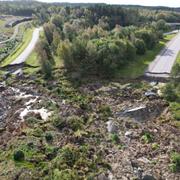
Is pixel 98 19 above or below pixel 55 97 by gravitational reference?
below

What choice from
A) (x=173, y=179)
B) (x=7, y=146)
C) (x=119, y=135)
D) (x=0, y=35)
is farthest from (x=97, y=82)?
(x=0, y=35)

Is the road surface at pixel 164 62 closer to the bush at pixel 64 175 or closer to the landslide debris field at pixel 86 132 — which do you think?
the landslide debris field at pixel 86 132

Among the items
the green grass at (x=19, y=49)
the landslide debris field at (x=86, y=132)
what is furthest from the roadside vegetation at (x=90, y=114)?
the green grass at (x=19, y=49)

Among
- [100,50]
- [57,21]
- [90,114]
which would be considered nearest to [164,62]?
[100,50]

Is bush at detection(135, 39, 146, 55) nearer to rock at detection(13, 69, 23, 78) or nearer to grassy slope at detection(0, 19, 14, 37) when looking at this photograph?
rock at detection(13, 69, 23, 78)

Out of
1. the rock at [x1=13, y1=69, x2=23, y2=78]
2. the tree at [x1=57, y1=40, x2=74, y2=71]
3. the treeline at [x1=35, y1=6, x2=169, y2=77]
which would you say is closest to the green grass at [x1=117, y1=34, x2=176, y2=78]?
the treeline at [x1=35, y1=6, x2=169, y2=77]

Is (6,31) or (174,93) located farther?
(6,31)

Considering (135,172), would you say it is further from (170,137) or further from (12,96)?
(12,96)

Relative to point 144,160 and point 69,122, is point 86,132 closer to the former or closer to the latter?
Answer: point 69,122
